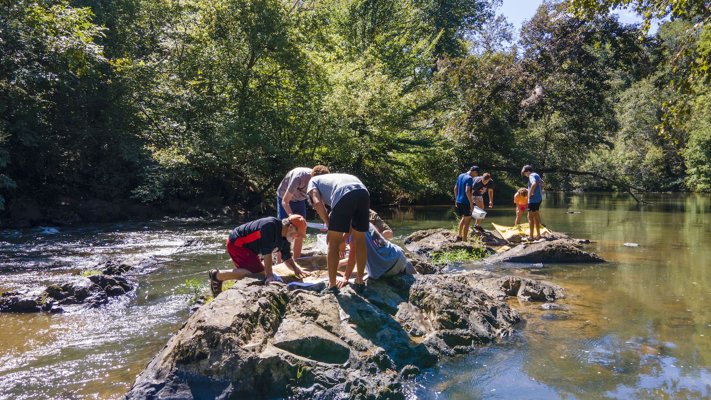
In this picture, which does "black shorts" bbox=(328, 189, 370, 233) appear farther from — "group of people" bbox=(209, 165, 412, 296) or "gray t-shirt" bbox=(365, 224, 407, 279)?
"gray t-shirt" bbox=(365, 224, 407, 279)

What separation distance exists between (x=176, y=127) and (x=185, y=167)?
7.07 feet

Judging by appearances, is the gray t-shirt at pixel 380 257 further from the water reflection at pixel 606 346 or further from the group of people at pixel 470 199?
the group of people at pixel 470 199

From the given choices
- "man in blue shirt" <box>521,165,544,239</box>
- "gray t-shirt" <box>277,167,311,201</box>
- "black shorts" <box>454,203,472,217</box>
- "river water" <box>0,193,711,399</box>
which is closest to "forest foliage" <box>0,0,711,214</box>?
"man in blue shirt" <box>521,165,544,239</box>

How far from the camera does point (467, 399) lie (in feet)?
15.9

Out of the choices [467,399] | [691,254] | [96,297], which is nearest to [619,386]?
[467,399]

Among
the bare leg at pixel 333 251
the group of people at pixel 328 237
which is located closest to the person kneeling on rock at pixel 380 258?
the group of people at pixel 328 237

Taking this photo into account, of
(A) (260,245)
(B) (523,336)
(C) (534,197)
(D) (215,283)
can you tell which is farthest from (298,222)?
(C) (534,197)

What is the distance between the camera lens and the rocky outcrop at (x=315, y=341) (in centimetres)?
462

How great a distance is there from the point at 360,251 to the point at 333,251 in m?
0.33

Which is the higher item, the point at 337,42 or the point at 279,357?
the point at 337,42

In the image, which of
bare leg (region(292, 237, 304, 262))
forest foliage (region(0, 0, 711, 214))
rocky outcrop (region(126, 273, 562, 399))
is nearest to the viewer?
rocky outcrop (region(126, 273, 562, 399))

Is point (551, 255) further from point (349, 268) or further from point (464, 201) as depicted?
point (349, 268)

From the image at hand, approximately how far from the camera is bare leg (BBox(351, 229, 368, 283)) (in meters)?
6.20

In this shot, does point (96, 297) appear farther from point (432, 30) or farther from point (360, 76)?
point (432, 30)
